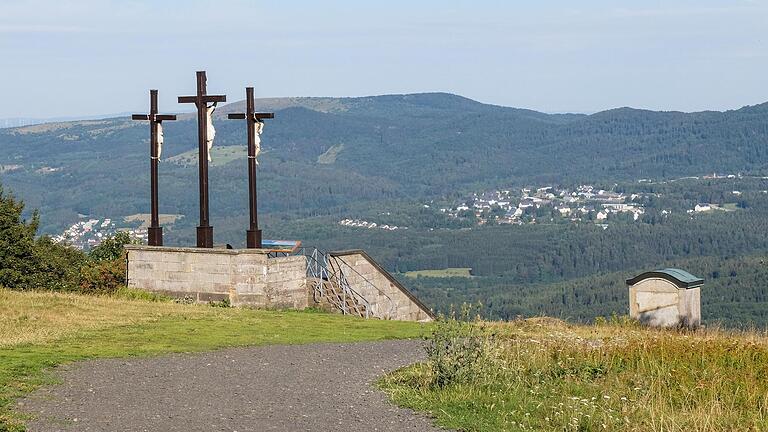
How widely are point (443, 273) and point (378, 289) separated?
137346 millimetres

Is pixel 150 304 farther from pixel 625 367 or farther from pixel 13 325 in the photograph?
pixel 625 367

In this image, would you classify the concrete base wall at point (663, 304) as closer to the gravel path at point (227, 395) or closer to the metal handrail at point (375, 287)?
the gravel path at point (227, 395)

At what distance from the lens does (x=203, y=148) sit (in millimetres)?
30234

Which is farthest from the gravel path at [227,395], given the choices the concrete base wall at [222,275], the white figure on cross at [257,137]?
the white figure on cross at [257,137]

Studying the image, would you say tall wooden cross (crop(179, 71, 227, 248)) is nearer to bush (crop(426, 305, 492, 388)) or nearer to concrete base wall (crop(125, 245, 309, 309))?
concrete base wall (crop(125, 245, 309, 309))

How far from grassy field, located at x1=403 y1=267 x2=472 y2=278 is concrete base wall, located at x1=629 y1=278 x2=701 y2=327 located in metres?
141

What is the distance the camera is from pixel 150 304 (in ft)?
86.7

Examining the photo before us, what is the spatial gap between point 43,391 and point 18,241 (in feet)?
85.6

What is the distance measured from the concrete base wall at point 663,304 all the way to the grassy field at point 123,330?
13.8 ft

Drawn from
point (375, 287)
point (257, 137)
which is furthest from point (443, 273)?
point (257, 137)

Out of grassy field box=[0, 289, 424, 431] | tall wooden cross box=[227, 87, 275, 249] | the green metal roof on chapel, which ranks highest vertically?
tall wooden cross box=[227, 87, 275, 249]

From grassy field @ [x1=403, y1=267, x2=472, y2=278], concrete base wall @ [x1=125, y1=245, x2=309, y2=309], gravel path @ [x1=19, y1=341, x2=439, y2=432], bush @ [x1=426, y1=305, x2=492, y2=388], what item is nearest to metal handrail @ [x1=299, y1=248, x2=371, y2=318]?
concrete base wall @ [x1=125, y1=245, x2=309, y2=309]

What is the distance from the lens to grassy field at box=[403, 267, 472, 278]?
167512 millimetres

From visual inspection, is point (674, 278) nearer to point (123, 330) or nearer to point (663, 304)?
point (663, 304)
